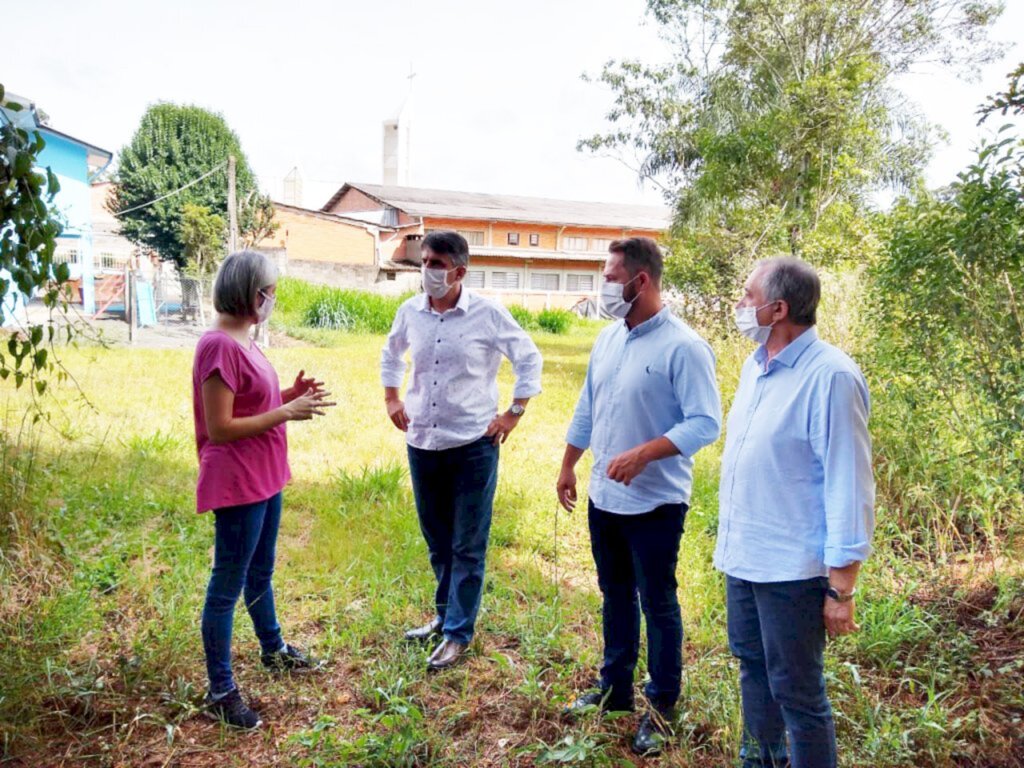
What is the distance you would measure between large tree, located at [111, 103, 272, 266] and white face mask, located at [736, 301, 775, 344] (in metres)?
25.9

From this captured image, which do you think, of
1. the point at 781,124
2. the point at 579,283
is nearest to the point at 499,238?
the point at 579,283

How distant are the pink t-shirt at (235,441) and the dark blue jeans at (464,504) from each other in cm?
79

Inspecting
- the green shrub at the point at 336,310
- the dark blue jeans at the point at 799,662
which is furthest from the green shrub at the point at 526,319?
the dark blue jeans at the point at 799,662

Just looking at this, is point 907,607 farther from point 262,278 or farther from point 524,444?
point 524,444

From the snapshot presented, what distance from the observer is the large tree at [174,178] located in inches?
Result: 1035

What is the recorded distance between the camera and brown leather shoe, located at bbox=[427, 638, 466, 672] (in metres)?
3.06

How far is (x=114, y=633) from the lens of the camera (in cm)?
312

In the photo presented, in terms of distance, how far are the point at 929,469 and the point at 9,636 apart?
15.9 ft

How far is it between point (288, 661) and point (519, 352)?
1701 millimetres

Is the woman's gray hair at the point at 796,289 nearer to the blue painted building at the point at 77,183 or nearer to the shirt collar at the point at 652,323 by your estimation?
the shirt collar at the point at 652,323

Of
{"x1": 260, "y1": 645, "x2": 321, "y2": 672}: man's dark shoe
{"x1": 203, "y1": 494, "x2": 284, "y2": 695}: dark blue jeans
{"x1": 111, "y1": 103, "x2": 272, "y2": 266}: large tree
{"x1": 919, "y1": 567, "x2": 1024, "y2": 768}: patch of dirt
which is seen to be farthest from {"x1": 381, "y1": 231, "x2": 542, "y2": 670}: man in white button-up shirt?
{"x1": 111, "y1": 103, "x2": 272, "y2": 266}: large tree

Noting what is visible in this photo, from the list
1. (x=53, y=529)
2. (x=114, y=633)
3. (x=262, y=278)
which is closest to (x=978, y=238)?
(x=262, y=278)

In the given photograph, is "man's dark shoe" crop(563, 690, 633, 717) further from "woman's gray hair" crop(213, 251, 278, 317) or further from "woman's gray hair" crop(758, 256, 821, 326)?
"woman's gray hair" crop(213, 251, 278, 317)

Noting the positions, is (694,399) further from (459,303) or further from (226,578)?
(226,578)
